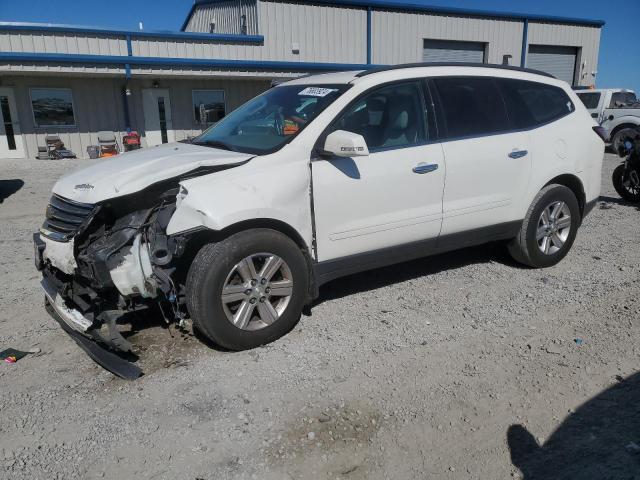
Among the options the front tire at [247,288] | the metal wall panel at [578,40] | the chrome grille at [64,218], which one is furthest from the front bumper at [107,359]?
the metal wall panel at [578,40]

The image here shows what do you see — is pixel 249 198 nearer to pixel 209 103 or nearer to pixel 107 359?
pixel 107 359

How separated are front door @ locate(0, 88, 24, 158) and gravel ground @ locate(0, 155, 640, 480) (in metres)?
14.8

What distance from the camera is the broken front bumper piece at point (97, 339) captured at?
3.41 metres

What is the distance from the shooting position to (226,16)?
2375 cm

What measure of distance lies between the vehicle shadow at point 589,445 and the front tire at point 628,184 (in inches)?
249

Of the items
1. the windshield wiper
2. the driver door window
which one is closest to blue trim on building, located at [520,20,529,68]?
the driver door window

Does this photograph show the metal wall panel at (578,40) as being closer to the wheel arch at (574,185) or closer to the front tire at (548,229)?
the wheel arch at (574,185)

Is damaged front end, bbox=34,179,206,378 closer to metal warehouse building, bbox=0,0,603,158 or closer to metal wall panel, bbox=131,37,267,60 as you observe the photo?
metal warehouse building, bbox=0,0,603,158

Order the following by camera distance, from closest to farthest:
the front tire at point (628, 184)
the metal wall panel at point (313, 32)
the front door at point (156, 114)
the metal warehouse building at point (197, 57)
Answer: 1. the front tire at point (628, 184)
2. the metal warehouse building at point (197, 57)
3. the front door at point (156, 114)
4. the metal wall panel at point (313, 32)

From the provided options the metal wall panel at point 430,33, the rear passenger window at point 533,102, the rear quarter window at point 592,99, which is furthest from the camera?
the metal wall panel at point 430,33

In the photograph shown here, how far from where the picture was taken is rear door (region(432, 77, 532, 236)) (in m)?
4.49

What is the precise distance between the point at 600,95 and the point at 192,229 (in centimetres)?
1805

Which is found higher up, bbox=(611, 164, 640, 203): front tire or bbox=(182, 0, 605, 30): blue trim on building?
bbox=(182, 0, 605, 30): blue trim on building

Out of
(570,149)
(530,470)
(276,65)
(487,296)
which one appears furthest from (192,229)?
(276,65)
